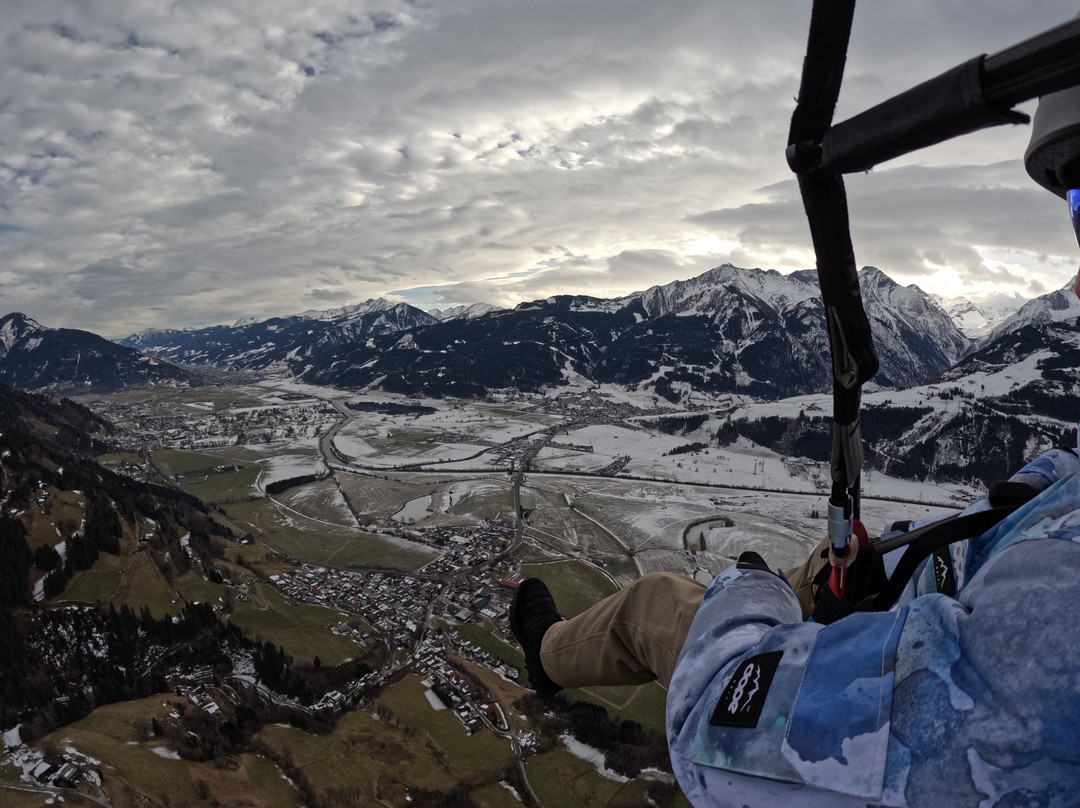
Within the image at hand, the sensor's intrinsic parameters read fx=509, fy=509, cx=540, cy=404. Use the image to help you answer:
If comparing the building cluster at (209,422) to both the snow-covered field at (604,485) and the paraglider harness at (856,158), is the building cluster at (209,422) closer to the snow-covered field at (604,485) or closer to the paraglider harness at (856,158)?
the snow-covered field at (604,485)

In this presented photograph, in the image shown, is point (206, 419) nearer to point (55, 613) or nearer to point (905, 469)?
point (55, 613)

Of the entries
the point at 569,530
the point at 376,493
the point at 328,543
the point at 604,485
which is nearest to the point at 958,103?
the point at 569,530

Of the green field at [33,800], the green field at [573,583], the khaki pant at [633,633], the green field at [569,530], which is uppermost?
the khaki pant at [633,633]

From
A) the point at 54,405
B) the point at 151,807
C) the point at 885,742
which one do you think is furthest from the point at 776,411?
the point at 54,405

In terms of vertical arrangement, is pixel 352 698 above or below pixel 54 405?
below

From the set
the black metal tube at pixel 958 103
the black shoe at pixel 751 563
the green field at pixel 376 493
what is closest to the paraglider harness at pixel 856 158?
the black metal tube at pixel 958 103

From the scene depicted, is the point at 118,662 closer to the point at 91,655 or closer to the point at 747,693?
the point at 91,655
